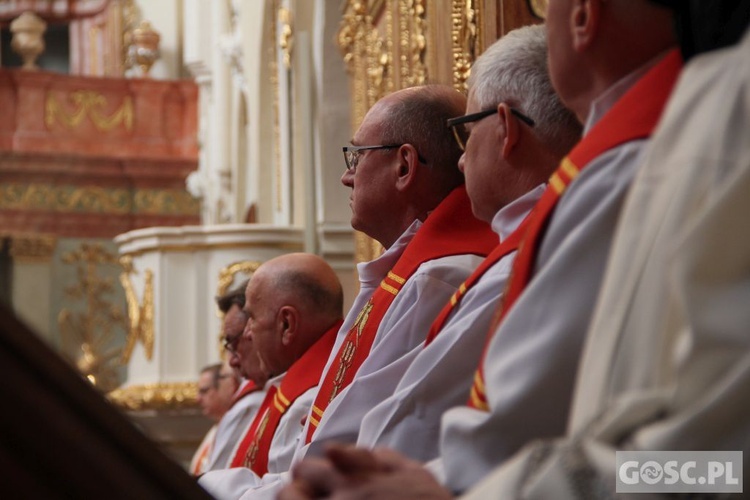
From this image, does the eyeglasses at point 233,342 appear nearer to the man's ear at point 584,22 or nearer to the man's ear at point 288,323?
the man's ear at point 288,323

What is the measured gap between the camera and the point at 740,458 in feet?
5.61

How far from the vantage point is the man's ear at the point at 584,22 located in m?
2.21

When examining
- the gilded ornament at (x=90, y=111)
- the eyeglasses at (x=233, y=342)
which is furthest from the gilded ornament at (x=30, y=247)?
the eyeglasses at (x=233, y=342)

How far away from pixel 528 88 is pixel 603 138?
35.9 inches

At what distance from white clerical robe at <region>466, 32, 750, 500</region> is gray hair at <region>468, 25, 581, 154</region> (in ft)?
3.89

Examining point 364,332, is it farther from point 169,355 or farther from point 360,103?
point 169,355

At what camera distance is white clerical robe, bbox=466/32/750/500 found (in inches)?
65.4

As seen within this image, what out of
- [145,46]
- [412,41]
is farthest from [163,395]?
[145,46]

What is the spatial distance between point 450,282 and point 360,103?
418 centimetres

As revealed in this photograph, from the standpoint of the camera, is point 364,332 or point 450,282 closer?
point 450,282

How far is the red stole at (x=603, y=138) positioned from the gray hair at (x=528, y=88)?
0.84 m

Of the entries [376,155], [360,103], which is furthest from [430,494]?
[360,103]

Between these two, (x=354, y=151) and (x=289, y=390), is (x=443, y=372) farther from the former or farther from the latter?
(x=289, y=390)

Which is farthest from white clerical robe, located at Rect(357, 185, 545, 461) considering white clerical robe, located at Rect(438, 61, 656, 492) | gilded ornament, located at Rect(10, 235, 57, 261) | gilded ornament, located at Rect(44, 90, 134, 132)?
gilded ornament, located at Rect(44, 90, 134, 132)
